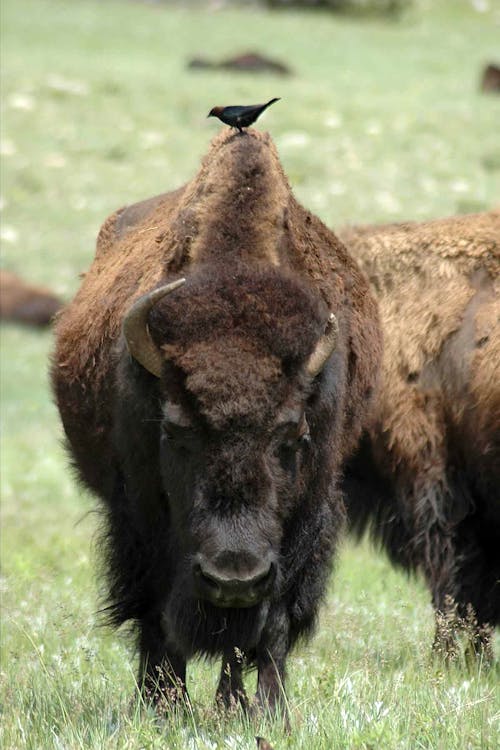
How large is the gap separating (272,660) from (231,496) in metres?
0.88

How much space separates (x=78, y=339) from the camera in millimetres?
5902

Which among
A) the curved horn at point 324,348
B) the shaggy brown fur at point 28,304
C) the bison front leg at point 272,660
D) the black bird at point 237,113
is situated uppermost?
the black bird at point 237,113

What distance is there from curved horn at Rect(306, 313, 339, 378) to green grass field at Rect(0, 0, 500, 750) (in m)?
1.15

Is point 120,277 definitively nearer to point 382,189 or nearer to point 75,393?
point 75,393

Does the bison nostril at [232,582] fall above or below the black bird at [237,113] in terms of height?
below

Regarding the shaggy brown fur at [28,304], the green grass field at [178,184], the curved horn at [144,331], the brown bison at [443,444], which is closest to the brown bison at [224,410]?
the curved horn at [144,331]

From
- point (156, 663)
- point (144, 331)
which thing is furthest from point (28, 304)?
point (144, 331)

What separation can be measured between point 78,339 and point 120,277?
0.36 meters

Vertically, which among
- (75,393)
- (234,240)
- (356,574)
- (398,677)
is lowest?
(356,574)

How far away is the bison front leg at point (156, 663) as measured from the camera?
17.4ft

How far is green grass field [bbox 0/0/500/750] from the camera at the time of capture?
4.71m

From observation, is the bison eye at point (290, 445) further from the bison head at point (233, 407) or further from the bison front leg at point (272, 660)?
the bison front leg at point (272, 660)

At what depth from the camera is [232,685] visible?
5.22m

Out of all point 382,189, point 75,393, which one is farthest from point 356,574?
point 382,189
